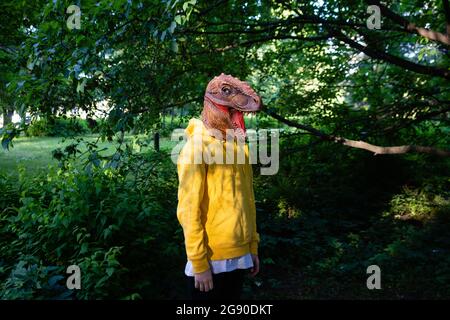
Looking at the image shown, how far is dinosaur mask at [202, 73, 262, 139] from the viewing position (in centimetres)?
247

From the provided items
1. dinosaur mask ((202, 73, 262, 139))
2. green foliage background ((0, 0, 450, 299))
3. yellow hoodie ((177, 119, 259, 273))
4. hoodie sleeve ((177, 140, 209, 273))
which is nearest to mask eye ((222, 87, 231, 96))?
dinosaur mask ((202, 73, 262, 139))

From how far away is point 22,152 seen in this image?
53.5 ft

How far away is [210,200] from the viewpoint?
98.8 inches

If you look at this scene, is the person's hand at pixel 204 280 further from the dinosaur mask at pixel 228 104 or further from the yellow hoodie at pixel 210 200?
the dinosaur mask at pixel 228 104

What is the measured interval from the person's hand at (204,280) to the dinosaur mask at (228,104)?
802 mm

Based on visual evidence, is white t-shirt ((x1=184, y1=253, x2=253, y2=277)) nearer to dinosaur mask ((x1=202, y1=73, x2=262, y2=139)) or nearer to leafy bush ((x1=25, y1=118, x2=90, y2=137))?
dinosaur mask ((x1=202, y1=73, x2=262, y2=139))

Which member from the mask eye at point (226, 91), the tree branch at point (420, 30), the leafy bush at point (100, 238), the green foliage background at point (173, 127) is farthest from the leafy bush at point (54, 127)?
the tree branch at point (420, 30)

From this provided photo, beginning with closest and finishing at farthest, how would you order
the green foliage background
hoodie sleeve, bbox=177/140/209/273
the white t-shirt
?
hoodie sleeve, bbox=177/140/209/273 < the white t-shirt < the green foliage background

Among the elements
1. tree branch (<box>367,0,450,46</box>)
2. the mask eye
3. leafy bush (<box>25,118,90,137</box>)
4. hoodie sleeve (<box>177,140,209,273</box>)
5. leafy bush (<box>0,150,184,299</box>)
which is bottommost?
leafy bush (<box>0,150,184,299</box>)

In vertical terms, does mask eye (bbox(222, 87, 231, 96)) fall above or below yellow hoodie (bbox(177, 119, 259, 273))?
above

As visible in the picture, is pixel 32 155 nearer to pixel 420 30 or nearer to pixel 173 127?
pixel 173 127

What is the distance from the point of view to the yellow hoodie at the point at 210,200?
242cm

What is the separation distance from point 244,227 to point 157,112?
7.71ft
